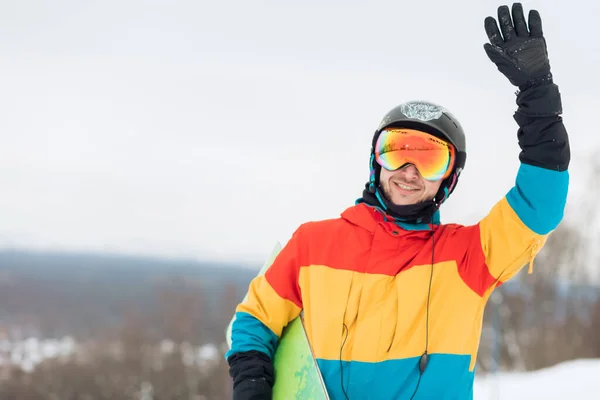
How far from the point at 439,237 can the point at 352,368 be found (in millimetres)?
504

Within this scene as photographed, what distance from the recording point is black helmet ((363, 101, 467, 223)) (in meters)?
1.98

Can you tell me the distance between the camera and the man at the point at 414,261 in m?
1.77

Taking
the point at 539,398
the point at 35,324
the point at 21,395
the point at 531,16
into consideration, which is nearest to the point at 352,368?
the point at 531,16

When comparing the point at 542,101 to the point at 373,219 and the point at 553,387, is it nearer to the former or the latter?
the point at 373,219

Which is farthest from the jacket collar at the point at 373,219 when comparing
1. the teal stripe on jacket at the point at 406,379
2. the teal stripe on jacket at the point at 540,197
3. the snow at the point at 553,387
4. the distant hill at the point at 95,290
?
the distant hill at the point at 95,290

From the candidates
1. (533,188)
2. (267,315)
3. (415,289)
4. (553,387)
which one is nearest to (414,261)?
(415,289)

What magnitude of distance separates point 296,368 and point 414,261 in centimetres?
51

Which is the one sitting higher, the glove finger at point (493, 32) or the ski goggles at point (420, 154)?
the glove finger at point (493, 32)

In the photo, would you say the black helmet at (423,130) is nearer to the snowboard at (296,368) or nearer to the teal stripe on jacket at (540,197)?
the teal stripe on jacket at (540,197)

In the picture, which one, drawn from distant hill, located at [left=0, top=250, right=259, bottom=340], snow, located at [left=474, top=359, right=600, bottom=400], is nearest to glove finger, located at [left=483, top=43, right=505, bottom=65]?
snow, located at [left=474, top=359, right=600, bottom=400]

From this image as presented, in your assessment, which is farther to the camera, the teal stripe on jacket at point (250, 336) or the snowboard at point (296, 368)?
the teal stripe on jacket at point (250, 336)

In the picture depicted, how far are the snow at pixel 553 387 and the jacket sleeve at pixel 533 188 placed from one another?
5.64m

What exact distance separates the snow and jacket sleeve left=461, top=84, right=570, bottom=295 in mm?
5637

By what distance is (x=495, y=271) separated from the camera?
1894mm
